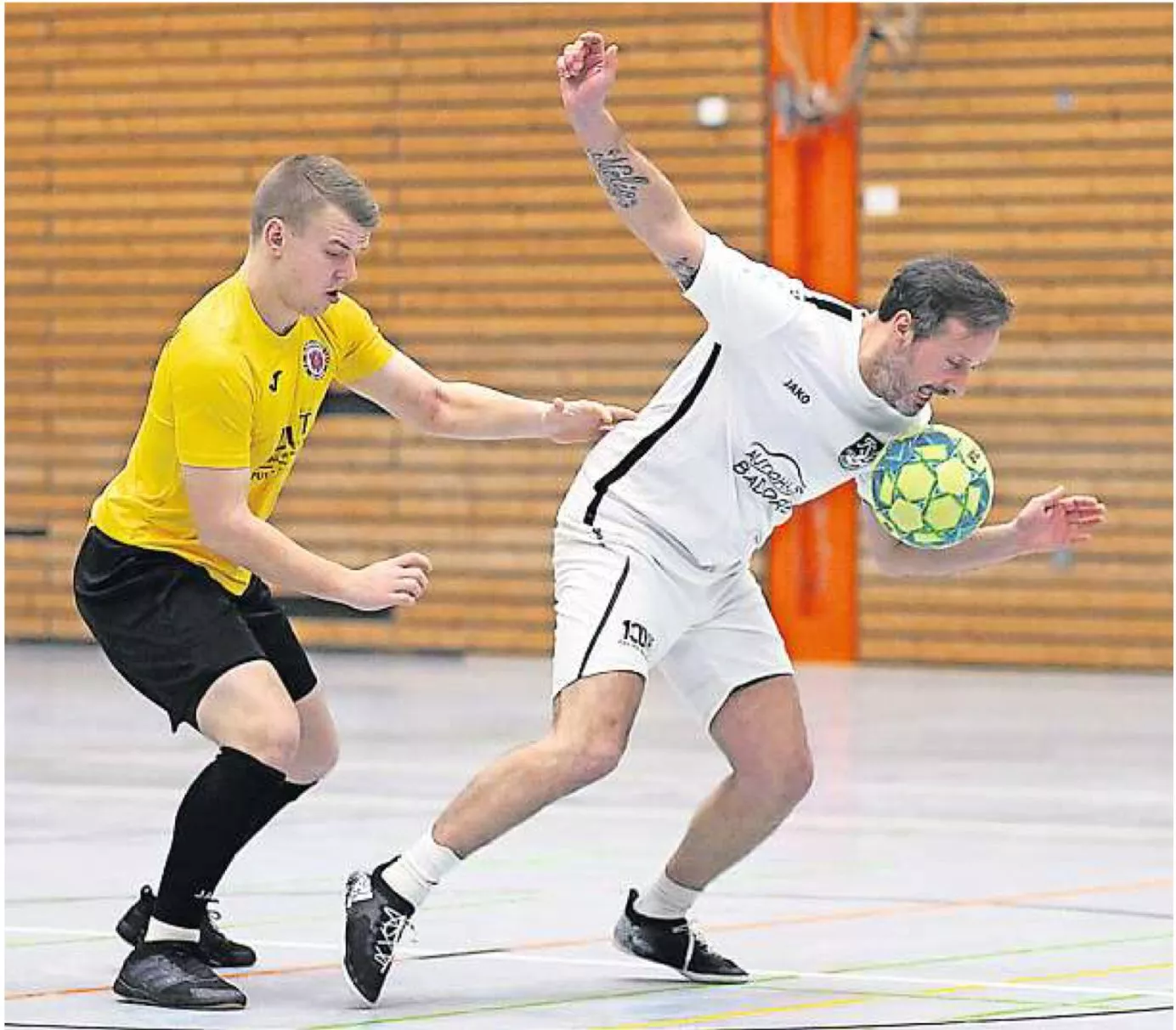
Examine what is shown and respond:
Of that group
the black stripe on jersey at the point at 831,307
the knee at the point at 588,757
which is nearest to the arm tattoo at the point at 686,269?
the black stripe on jersey at the point at 831,307

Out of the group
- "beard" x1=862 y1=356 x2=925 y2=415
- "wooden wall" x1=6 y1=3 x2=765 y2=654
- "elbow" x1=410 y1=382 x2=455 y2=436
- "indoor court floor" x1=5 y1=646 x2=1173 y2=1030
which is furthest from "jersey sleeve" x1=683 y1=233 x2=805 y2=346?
"wooden wall" x1=6 y1=3 x2=765 y2=654

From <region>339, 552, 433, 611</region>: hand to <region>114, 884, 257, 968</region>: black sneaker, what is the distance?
37.3 inches

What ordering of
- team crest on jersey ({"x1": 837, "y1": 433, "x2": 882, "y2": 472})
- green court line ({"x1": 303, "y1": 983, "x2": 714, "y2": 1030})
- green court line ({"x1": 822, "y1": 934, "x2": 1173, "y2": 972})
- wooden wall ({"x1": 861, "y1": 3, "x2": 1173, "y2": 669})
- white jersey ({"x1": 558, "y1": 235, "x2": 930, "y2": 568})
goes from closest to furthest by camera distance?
1. green court line ({"x1": 303, "y1": 983, "x2": 714, "y2": 1030})
2. white jersey ({"x1": 558, "y1": 235, "x2": 930, "y2": 568})
3. team crest on jersey ({"x1": 837, "y1": 433, "x2": 882, "y2": 472})
4. green court line ({"x1": 822, "y1": 934, "x2": 1173, "y2": 972})
5. wooden wall ({"x1": 861, "y1": 3, "x2": 1173, "y2": 669})

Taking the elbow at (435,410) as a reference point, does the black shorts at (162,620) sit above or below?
below

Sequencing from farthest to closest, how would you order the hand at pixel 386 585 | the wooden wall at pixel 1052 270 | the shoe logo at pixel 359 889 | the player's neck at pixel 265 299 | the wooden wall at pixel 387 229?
the wooden wall at pixel 387 229
the wooden wall at pixel 1052 270
the player's neck at pixel 265 299
the shoe logo at pixel 359 889
the hand at pixel 386 585

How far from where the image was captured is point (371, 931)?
5.76 meters

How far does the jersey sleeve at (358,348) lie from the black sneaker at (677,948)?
139 cm

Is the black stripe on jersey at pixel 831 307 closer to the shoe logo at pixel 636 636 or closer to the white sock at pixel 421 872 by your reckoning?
the shoe logo at pixel 636 636

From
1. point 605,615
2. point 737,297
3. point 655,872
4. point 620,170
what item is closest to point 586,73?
point 620,170

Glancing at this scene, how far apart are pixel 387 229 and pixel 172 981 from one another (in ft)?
42.7

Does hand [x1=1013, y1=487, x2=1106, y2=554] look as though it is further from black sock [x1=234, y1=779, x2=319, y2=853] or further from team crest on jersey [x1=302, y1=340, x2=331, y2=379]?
black sock [x1=234, y1=779, x2=319, y2=853]

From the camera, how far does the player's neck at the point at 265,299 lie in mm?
5898

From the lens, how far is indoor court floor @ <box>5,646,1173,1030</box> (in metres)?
5.88

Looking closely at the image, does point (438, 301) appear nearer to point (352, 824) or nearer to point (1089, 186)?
point (1089, 186)
